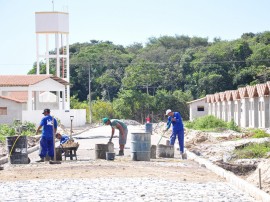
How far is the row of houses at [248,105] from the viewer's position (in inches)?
2219

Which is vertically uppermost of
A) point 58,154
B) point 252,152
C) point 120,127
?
point 120,127

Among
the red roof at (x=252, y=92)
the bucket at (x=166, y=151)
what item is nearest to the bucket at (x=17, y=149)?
the bucket at (x=166, y=151)

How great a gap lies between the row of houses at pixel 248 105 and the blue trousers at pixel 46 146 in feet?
106

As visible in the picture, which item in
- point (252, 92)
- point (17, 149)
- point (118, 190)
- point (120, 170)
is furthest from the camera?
point (252, 92)

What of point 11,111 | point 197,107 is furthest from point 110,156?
point 197,107

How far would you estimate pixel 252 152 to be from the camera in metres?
27.0

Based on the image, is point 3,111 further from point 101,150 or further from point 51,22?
point 101,150

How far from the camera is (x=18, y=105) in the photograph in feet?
233

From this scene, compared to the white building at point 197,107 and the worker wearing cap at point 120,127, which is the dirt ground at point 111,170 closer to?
the worker wearing cap at point 120,127

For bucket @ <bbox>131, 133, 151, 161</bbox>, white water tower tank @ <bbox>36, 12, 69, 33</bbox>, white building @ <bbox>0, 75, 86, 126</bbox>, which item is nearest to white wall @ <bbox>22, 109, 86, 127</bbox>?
white building @ <bbox>0, 75, 86, 126</bbox>

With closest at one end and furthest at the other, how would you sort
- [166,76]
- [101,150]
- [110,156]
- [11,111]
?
1. [110,156]
2. [101,150]
3. [11,111]
4. [166,76]

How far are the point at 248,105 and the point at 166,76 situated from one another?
53501mm

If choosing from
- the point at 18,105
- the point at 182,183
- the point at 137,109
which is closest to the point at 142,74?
the point at 137,109

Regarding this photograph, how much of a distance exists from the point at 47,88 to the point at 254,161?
54.6 meters
